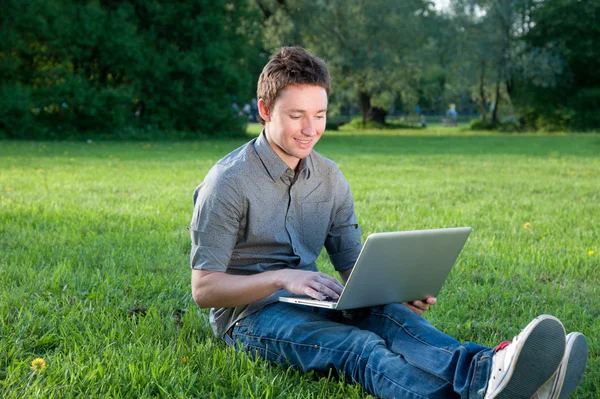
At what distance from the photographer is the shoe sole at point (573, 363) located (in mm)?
2352

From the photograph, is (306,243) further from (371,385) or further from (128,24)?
(128,24)

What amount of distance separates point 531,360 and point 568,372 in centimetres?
16

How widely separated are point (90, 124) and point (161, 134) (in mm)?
2214

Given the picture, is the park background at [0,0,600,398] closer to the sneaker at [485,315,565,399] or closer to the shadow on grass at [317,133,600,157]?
the shadow on grass at [317,133,600,157]

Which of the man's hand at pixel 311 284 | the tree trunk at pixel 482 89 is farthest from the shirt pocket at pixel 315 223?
the tree trunk at pixel 482 89

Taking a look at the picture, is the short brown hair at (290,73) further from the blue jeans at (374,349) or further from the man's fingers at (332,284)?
the blue jeans at (374,349)

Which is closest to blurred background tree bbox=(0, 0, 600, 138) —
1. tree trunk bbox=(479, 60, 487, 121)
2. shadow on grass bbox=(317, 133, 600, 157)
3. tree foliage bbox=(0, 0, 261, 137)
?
tree foliage bbox=(0, 0, 261, 137)

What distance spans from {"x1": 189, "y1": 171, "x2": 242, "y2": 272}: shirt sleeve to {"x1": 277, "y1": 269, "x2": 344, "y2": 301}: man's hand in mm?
298

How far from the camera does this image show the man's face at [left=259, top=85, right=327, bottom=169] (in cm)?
295

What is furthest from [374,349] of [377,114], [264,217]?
[377,114]

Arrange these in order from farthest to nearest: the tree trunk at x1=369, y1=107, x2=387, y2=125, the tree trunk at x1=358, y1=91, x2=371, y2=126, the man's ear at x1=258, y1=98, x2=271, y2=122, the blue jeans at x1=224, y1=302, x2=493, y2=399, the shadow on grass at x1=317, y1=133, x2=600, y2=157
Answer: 1. the tree trunk at x1=369, y1=107, x2=387, y2=125
2. the tree trunk at x1=358, y1=91, x2=371, y2=126
3. the shadow on grass at x1=317, y1=133, x2=600, y2=157
4. the man's ear at x1=258, y1=98, x2=271, y2=122
5. the blue jeans at x1=224, y1=302, x2=493, y2=399

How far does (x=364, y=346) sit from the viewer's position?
8.93ft

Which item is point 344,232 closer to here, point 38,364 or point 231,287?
point 231,287

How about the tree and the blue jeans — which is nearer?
the blue jeans
